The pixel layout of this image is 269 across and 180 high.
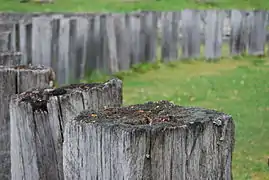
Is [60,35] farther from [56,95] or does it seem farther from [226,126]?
[226,126]

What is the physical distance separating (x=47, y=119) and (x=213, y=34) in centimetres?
1241

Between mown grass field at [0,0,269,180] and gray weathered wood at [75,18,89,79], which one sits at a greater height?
gray weathered wood at [75,18,89,79]

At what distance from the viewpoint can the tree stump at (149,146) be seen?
7.50ft

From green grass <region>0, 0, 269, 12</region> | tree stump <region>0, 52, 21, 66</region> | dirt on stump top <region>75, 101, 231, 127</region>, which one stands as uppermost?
green grass <region>0, 0, 269, 12</region>

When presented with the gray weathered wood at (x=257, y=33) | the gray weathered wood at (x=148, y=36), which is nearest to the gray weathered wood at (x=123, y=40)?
the gray weathered wood at (x=148, y=36)

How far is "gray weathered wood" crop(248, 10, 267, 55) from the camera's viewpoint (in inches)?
619

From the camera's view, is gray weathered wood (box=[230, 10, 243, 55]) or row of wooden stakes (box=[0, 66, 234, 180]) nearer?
row of wooden stakes (box=[0, 66, 234, 180])

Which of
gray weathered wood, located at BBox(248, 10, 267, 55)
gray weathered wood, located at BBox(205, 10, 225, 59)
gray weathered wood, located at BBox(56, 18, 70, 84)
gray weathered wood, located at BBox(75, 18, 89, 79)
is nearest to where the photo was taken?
gray weathered wood, located at BBox(56, 18, 70, 84)

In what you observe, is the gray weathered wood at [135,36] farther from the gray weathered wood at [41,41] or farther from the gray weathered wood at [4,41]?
the gray weathered wood at [4,41]

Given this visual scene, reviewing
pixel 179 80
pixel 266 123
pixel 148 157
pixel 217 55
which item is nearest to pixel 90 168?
pixel 148 157

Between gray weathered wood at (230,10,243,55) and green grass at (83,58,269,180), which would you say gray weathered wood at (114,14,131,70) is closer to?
green grass at (83,58,269,180)

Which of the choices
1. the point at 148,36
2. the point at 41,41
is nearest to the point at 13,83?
the point at 41,41

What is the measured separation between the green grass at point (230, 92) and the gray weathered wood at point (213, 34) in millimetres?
353

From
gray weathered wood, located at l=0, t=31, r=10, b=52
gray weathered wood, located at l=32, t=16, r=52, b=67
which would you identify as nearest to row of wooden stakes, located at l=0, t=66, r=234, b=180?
gray weathered wood, located at l=0, t=31, r=10, b=52
